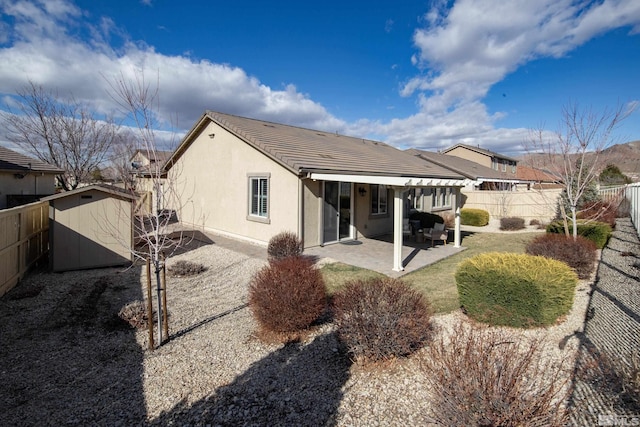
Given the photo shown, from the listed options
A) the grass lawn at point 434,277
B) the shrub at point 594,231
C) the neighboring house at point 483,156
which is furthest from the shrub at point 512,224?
the neighboring house at point 483,156

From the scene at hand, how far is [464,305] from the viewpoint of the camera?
236 inches

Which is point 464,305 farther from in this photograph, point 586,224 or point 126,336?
point 586,224

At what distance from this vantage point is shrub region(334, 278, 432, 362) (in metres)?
4.30

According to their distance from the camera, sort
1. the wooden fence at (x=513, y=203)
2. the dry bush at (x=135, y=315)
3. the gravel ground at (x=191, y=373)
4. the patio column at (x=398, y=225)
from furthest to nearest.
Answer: the wooden fence at (x=513, y=203) → the patio column at (x=398, y=225) → the dry bush at (x=135, y=315) → the gravel ground at (x=191, y=373)

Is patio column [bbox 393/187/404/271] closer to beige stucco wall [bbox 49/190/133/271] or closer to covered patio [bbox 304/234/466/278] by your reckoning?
covered patio [bbox 304/234/466/278]

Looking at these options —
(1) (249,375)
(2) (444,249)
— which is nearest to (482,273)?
(1) (249,375)

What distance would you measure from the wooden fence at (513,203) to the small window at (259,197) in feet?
56.8

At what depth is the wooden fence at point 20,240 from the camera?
23.2 ft

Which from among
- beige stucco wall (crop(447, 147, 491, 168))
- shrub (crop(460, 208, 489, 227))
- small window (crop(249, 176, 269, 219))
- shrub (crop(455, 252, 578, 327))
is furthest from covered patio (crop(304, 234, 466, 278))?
beige stucco wall (crop(447, 147, 491, 168))

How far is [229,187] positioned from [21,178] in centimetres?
1055

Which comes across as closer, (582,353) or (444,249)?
(582,353)

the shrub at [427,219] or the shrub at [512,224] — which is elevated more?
the shrub at [427,219]

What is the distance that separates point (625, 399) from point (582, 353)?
126cm

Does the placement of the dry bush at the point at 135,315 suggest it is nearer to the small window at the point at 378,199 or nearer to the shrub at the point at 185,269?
the shrub at the point at 185,269
